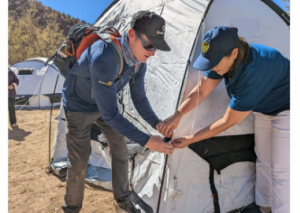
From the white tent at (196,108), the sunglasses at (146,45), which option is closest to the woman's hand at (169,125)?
the white tent at (196,108)

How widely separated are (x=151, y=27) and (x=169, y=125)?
2.71ft

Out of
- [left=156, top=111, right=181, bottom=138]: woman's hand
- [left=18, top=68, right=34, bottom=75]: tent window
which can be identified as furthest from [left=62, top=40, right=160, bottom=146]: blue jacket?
[left=18, top=68, right=34, bottom=75]: tent window

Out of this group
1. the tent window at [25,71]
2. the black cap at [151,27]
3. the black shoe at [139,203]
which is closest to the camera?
the black cap at [151,27]

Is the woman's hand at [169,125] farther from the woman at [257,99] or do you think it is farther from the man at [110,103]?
the man at [110,103]

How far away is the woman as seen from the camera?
160 centimetres

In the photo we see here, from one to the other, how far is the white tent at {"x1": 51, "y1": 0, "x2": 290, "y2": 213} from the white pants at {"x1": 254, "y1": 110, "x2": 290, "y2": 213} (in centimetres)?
12

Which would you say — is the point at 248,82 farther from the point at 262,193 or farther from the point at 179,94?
the point at 262,193

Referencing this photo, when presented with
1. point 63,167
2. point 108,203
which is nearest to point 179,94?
point 108,203

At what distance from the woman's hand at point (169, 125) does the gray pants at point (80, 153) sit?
1.28ft

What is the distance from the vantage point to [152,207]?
85.4 inches

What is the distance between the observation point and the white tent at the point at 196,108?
2100 millimetres

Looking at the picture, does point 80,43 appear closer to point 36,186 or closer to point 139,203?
point 139,203

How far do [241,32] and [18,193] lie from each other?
3.15 meters

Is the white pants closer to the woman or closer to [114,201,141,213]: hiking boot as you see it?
the woman
